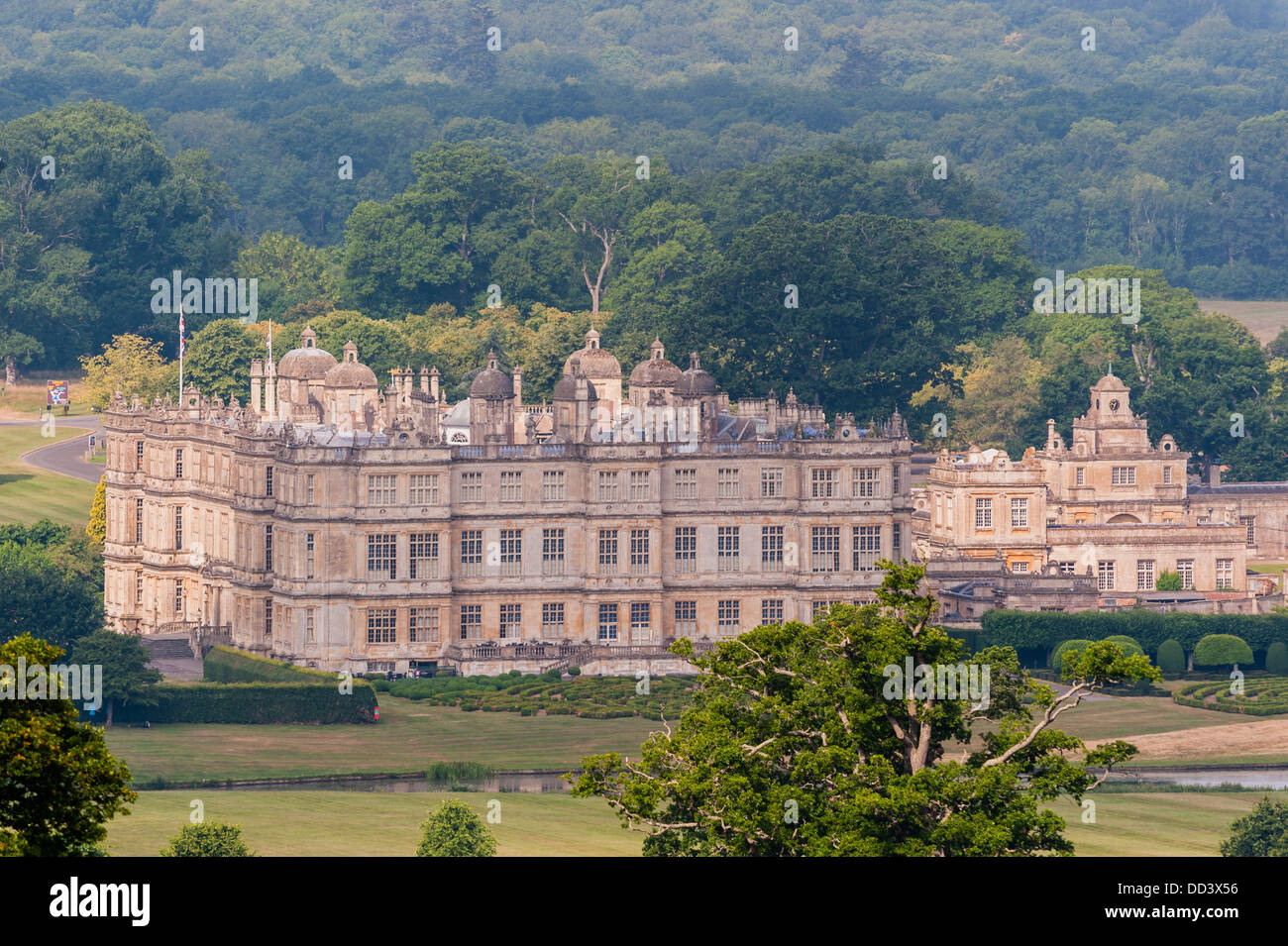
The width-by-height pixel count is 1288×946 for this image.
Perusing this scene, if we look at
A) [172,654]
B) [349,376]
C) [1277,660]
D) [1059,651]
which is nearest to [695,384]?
[349,376]

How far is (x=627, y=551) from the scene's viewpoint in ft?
400

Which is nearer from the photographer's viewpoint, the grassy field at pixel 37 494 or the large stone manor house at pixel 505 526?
the large stone manor house at pixel 505 526

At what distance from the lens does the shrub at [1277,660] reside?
122938 mm

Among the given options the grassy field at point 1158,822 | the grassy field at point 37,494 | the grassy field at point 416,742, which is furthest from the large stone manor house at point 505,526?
the grassy field at point 1158,822

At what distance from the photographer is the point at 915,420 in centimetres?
16712

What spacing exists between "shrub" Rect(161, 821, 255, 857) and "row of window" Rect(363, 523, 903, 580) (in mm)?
43999

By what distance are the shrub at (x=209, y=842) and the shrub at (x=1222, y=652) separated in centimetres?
5825

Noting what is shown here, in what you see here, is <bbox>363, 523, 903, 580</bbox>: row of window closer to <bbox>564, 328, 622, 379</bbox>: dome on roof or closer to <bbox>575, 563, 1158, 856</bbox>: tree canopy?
<bbox>564, 328, 622, 379</bbox>: dome on roof

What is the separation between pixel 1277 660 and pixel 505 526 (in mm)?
32285

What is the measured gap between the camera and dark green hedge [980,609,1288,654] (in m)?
123

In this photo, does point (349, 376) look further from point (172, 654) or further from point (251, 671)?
point (251, 671)

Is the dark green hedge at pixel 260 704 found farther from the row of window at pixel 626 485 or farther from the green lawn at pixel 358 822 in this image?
the green lawn at pixel 358 822
